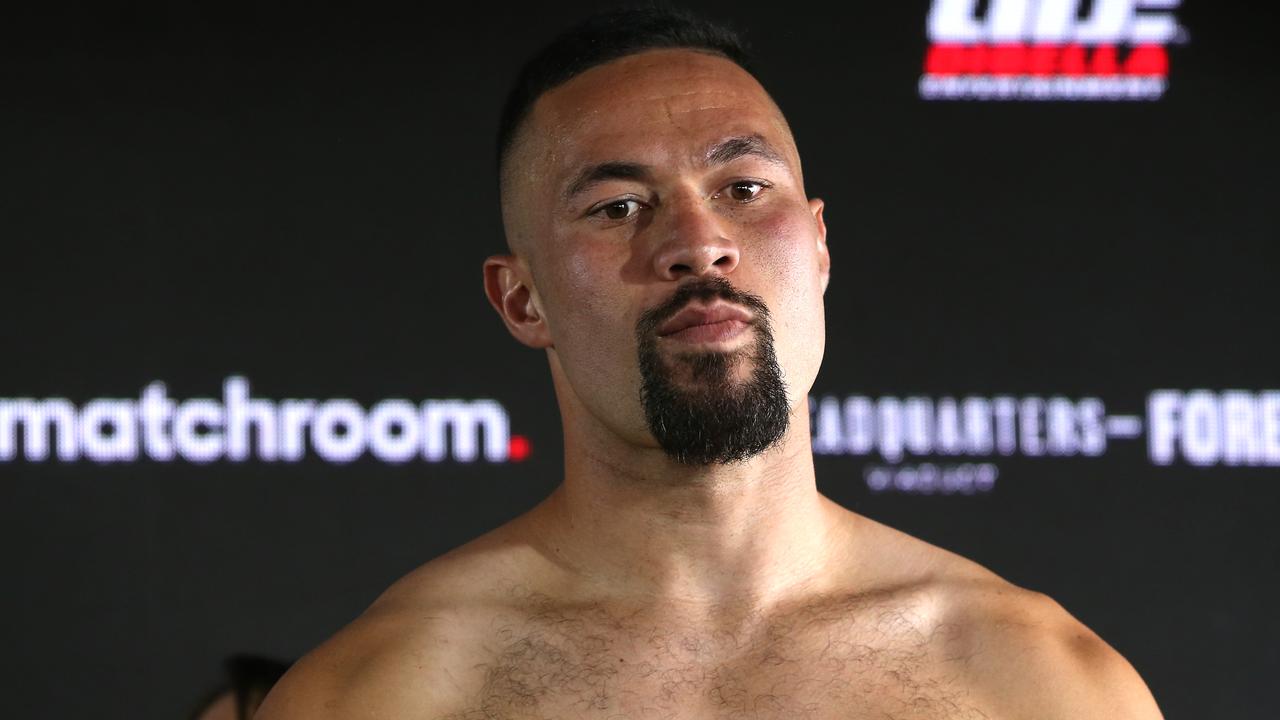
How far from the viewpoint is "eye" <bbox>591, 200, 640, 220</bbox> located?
5.34 ft

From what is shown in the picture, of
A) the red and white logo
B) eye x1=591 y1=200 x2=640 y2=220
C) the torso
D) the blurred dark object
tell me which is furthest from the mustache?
the red and white logo

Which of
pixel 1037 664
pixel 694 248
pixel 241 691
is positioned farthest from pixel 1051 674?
pixel 241 691

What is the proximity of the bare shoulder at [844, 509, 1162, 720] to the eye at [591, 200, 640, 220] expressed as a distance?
0.50 meters

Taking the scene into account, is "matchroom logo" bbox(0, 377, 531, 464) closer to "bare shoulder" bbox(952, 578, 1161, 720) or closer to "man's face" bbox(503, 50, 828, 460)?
"man's face" bbox(503, 50, 828, 460)

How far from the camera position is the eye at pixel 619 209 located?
163 centimetres

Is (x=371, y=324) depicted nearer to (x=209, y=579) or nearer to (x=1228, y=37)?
(x=209, y=579)

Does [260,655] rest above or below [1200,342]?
below

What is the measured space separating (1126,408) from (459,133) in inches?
58.0

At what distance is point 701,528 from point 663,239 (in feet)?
1.07

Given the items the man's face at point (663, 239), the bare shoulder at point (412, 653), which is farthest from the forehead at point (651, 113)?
the bare shoulder at point (412, 653)

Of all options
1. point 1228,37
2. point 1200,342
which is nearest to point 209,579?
point 1200,342

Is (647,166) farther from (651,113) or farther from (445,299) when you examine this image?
(445,299)

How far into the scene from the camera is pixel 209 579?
303 cm

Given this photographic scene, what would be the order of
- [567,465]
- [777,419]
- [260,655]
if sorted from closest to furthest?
1. [777,419]
2. [567,465]
3. [260,655]
